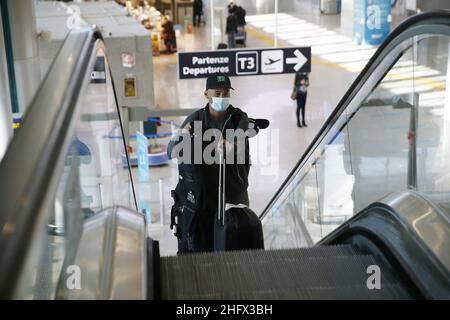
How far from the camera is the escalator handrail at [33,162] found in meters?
1.17

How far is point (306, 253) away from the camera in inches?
130

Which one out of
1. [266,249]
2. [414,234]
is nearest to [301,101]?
[266,249]

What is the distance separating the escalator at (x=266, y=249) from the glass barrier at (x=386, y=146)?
14 millimetres

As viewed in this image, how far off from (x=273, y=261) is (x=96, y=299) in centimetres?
133

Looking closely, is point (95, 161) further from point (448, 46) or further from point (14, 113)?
point (14, 113)

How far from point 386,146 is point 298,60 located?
6578 mm

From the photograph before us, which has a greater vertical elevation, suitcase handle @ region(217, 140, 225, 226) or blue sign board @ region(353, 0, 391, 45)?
suitcase handle @ region(217, 140, 225, 226)

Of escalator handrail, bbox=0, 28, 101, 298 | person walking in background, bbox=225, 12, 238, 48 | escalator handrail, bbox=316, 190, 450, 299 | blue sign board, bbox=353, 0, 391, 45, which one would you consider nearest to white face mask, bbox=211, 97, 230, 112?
escalator handrail, bbox=316, 190, 450, 299

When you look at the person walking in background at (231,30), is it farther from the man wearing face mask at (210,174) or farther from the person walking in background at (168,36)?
the man wearing face mask at (210,174)

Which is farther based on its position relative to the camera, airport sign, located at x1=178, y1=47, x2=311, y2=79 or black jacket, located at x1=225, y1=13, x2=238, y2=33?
black jacket, located at x1=225, y1=13, x2=238, y2=33

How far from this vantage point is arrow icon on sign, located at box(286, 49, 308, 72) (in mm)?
11930

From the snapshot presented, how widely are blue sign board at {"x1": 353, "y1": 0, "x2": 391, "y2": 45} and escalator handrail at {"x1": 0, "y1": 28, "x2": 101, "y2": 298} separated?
23.3 m

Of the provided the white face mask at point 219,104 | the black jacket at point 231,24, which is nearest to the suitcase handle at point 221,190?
the white face mask at point 219,104

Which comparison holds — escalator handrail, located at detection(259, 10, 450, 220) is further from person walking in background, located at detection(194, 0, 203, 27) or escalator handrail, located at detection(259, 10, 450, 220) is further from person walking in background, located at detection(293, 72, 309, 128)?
person walking in background, located at detection(194, 0, 203, 27)
